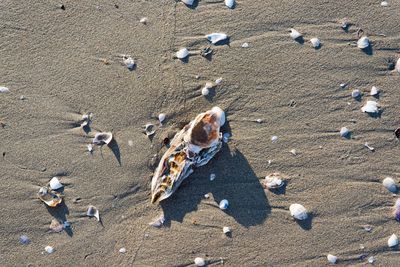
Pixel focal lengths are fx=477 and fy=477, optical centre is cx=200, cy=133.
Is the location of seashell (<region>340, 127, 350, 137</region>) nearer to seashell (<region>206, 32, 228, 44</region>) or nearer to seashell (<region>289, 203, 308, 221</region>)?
seashell (<region>289, 203, 308, 221</region>)

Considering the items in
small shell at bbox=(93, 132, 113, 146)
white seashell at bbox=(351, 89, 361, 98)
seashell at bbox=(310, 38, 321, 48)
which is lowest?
small shell at bbox=(93, 132, 113, 146)

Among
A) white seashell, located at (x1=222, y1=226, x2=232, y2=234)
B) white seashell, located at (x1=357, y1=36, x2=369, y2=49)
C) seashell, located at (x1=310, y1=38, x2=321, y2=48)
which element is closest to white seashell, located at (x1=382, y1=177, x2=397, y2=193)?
white seashell, located at (x1=357, y1=36, x2=369, y2=49)

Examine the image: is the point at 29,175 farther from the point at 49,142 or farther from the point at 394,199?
the point at 394,199

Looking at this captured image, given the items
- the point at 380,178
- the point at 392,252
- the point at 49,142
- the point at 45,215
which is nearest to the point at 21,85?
the point at 49,142

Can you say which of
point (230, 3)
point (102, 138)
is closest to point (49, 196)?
point (102, 138)

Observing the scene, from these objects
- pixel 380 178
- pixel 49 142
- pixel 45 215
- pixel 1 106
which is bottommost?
pixel 45 215

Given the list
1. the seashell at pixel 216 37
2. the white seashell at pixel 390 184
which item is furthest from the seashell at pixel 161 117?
the white seashell at pixel 390 184

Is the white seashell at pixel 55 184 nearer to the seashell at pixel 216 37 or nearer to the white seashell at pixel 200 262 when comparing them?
the white seashell at pixel 200 262
